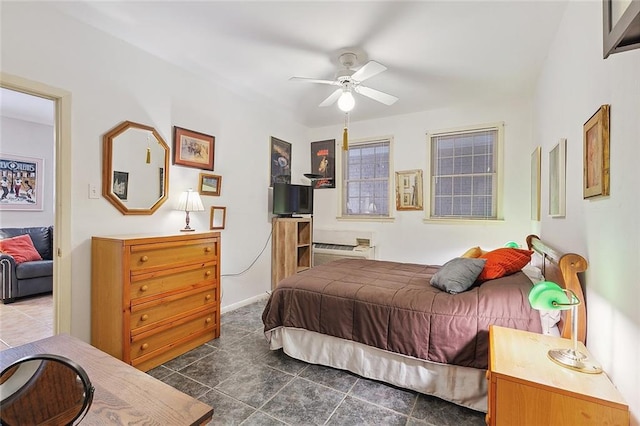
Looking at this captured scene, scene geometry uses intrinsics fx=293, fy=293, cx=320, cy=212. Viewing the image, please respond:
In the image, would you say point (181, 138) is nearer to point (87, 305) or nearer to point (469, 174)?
point (87, 305)

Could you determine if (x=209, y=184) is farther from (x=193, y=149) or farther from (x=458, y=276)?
(x=458, y=276)

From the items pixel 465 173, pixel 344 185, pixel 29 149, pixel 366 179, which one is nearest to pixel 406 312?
pixel 465 173

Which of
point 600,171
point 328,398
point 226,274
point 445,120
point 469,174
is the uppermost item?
point 445,120

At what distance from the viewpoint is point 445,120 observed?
14.2 ft

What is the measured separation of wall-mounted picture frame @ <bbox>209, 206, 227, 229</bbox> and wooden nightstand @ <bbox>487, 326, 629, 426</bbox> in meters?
3.02

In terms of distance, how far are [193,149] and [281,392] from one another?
256 centimetres

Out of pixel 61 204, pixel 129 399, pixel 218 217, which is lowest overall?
pixel 129 399

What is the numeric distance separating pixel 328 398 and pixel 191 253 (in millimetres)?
1688

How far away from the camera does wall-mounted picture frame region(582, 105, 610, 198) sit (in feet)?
4.44

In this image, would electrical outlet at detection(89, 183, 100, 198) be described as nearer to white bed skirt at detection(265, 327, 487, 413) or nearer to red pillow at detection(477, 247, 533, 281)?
white bed skirt at detection(265, 327, 487, 413)

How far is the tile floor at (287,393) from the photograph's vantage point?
1.83m

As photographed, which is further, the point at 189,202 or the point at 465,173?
the point at 465,173

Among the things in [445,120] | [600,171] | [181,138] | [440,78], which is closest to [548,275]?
[600,171]

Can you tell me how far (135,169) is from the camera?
2727 millimetres
